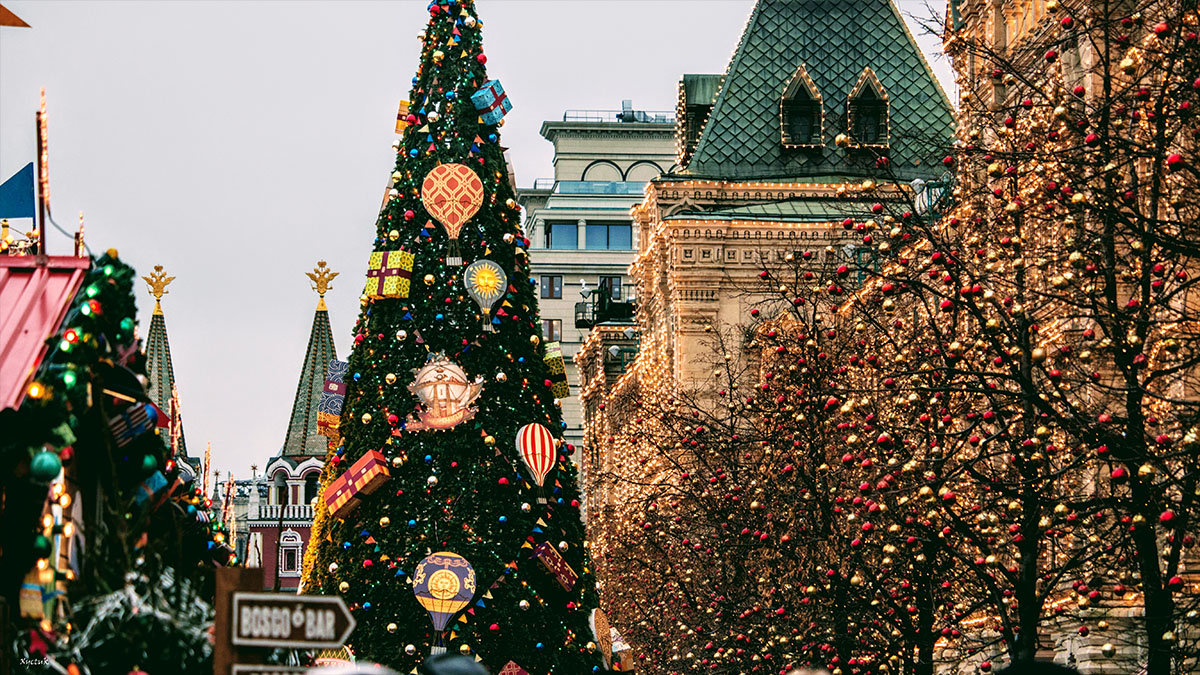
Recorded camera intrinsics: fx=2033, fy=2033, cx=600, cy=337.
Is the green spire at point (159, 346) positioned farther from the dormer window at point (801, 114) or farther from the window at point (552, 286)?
the window at point (552, 286)

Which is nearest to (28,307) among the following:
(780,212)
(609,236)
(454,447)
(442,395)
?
(442,395)

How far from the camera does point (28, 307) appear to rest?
13.9 metres

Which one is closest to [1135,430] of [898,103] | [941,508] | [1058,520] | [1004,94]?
[1058,520]

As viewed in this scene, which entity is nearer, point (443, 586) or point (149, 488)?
point (149, 488)

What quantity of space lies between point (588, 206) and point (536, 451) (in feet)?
312

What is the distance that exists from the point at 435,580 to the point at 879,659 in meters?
6.77

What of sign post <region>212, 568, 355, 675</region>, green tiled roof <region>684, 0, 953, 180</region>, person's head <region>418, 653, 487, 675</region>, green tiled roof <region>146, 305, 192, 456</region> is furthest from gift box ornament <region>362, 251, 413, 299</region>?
green tiled roof <region>146, 305, 192, 456</region>

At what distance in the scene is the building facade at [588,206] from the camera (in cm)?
11938

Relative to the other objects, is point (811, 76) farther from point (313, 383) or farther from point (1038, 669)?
point (1038, 669)

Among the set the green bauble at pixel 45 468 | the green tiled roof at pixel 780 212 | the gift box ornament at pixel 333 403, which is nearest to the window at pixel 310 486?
the green tiled roof at pixel 780 212

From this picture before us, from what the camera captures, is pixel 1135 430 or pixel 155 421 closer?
pixel 155 421

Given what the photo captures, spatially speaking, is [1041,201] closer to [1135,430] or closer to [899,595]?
[1135,430]

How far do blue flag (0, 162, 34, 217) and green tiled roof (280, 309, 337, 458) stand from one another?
50079 mm

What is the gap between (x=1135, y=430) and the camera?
55.6 ft
